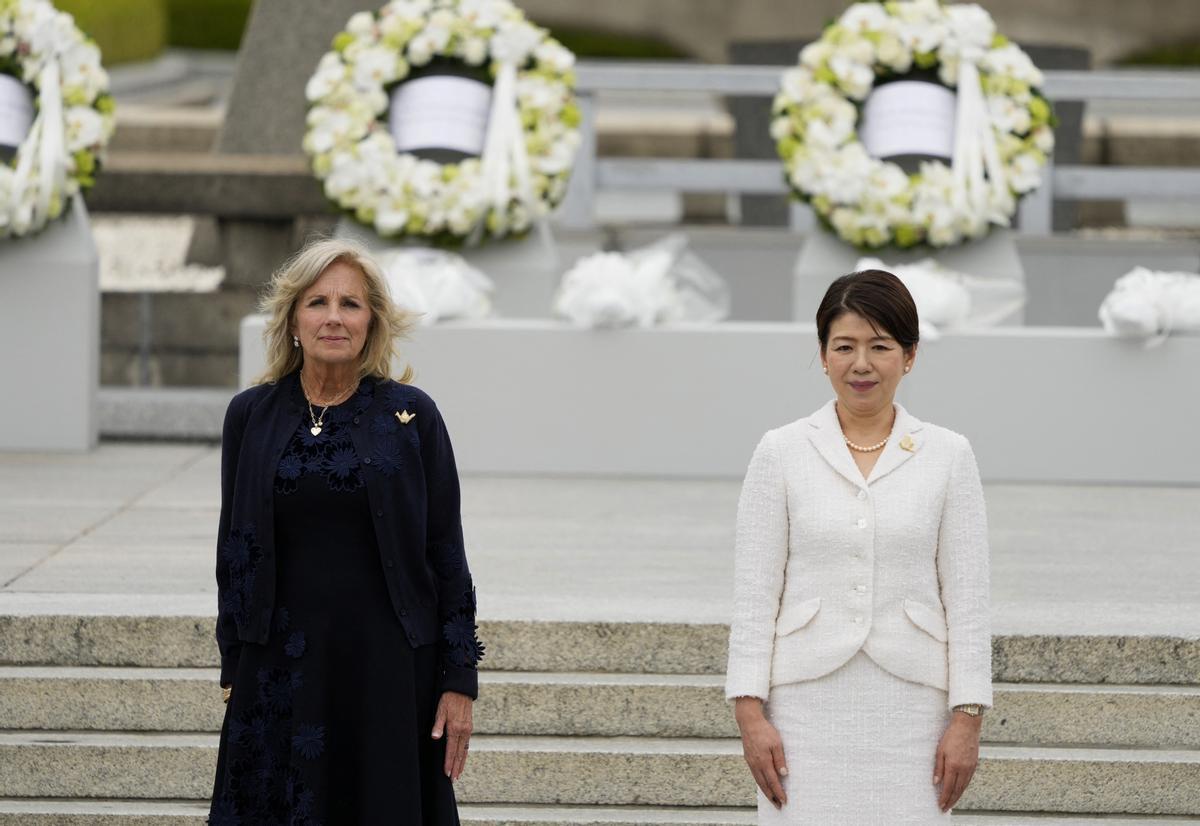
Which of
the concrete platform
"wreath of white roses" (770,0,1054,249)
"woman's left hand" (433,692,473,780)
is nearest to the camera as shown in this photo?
"woman's left hand" (433,692,473,780)

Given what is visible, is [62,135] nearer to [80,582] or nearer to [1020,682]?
[80,582]

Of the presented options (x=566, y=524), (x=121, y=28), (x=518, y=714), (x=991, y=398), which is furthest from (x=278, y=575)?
(x=121, y=28)

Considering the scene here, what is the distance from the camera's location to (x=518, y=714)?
530 cm

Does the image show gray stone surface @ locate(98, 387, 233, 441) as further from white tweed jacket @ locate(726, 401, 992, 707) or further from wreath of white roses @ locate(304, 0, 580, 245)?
white tweed jacket @ locate(726, 401, 992, 707)

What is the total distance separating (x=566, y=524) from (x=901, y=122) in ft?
8.99

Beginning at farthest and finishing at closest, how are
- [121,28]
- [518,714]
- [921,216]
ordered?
[121,28] < [921,216] < [518,714]

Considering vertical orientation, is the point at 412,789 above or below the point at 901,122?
below

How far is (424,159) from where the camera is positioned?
8.82 metres

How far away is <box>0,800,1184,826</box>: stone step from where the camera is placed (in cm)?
502

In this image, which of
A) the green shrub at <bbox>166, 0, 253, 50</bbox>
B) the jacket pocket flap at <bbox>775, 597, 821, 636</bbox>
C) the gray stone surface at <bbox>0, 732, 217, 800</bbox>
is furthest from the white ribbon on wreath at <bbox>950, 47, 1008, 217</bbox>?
the green shrub at <bbox>166, 0, 253, 50</bbox>

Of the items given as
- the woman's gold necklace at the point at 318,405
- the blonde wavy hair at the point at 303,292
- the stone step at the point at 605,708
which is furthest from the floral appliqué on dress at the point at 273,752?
the stone step at the point at 605,708

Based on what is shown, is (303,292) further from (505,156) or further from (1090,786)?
(505,156)

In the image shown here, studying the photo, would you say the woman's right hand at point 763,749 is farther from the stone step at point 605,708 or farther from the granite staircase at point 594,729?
the stone step at point 605,708

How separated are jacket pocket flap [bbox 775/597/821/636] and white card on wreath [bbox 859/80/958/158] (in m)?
5.52
